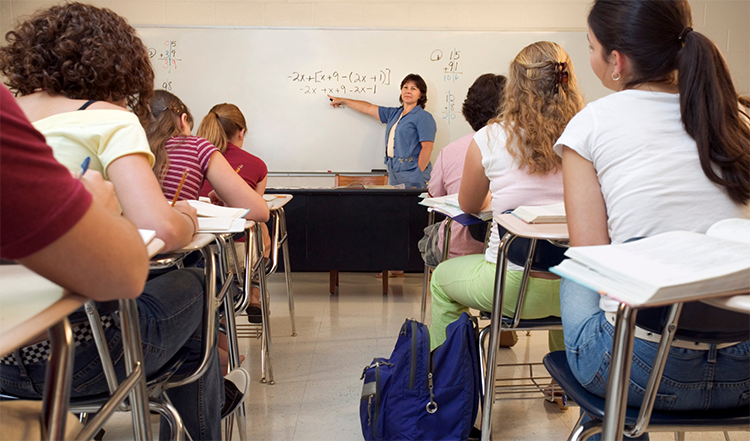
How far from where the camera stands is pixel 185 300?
989mm

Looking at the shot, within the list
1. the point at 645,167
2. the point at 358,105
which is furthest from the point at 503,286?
the point at 358,105

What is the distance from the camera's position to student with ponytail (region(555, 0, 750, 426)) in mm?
785

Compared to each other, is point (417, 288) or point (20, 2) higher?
point (20, 2)

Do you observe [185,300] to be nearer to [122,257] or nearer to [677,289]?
[122,257]

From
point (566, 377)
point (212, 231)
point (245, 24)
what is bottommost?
point (566, 377)

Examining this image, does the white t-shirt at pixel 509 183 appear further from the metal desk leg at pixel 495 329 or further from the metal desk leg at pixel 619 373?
the metal desk leg at pixel 619 373

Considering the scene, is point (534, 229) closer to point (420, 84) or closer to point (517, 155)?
point (517, 155)

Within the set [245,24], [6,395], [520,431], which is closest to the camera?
[6,395]

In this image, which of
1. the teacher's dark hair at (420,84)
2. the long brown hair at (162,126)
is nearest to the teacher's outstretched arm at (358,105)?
the teacher's dark hair at (420,84)

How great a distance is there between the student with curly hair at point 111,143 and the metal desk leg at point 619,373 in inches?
26.8

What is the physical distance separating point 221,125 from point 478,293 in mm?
1458

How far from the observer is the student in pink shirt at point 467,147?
6.70 ft

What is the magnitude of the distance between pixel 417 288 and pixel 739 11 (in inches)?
145

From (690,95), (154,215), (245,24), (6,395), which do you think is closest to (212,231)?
(154,215)
